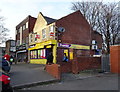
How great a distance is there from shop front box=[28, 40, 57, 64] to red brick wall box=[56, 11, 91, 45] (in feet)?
6.43

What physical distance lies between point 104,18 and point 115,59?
16848 millimetres

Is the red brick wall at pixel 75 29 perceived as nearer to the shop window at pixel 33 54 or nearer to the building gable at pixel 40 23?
the building gable at pixel 40 23

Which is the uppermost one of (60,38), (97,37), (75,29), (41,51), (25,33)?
(25,33)

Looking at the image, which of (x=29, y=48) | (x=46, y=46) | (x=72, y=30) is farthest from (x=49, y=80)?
(x=29, y=48)

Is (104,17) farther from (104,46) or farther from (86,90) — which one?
(86,90)

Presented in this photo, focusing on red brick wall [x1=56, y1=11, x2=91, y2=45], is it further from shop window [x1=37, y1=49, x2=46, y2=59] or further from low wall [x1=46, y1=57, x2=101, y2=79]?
low wall [x1=46, y1=57, x2=101, y2=79]

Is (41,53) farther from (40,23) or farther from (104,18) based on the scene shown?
(104,18)

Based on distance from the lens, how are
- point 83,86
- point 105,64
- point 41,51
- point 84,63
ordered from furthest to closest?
point 41,51 < point 105,64 < point 84,63 < point 83,86

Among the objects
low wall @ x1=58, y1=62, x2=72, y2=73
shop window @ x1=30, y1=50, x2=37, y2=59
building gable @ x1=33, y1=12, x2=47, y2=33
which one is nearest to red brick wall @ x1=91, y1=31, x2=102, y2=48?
building gable @ x1=33, y1=12, x2=47, y2=33

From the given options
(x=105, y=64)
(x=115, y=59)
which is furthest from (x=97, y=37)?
(x=115, y=59)

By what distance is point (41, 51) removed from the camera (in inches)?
972

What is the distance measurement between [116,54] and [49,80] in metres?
8.72

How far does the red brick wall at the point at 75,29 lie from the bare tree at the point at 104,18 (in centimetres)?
591

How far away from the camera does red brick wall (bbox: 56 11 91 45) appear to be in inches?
905
